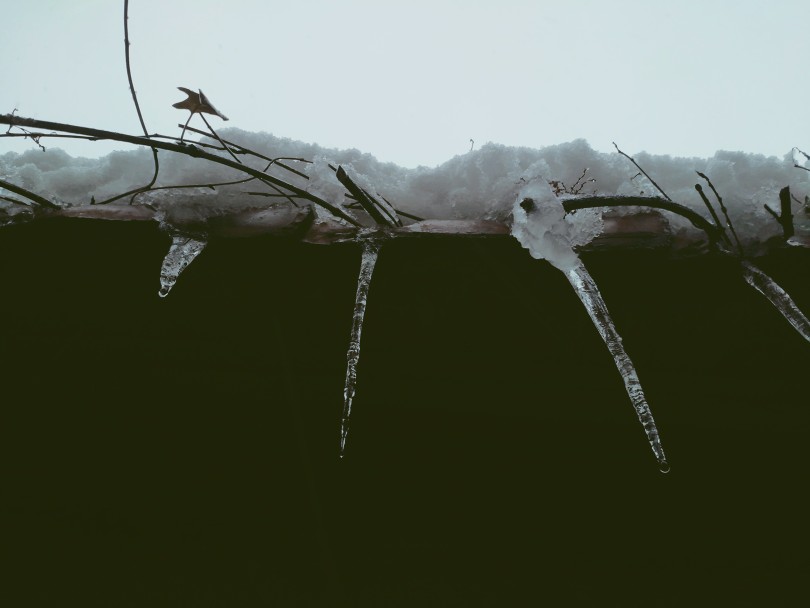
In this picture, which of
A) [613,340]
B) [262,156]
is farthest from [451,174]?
[613,340]

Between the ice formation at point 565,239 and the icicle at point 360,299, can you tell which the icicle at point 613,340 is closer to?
the ice formation at point 565,239

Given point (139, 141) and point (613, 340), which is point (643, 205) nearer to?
point (613, 340)

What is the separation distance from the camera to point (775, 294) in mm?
1059

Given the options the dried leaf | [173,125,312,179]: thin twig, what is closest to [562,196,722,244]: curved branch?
[173,125,312,179]: thin twig

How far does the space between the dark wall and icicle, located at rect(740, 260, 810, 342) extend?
0.60 ft

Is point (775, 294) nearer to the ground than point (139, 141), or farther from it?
nearer to the ground

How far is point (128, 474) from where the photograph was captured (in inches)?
65.2

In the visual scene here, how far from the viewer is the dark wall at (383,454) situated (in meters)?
1.37

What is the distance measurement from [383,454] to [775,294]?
3.85ft

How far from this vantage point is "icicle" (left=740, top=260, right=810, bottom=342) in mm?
1049

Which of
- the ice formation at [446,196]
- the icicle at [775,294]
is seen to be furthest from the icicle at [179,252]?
the icicle at [775,294]

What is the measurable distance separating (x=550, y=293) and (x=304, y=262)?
0.60 m

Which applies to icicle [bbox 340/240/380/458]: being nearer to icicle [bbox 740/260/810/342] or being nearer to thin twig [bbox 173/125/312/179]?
thin twig [bbox 173/125/312/179]

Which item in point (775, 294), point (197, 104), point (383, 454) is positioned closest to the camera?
point (775, 294)
